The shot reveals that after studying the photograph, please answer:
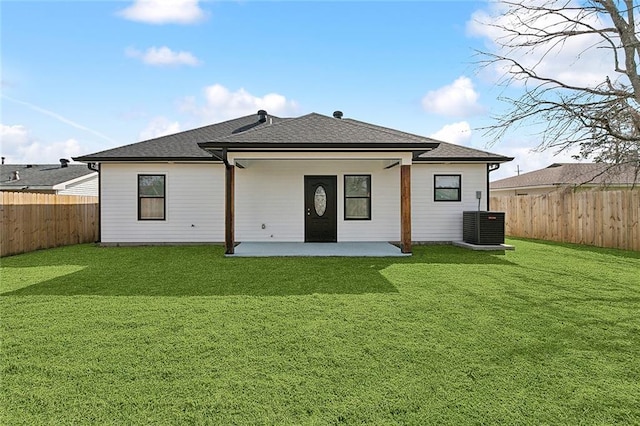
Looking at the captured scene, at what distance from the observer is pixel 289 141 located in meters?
9.16

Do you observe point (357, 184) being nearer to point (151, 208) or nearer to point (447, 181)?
point (447, 181)

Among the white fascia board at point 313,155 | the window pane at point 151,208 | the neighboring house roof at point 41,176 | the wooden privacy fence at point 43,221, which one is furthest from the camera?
the neighboring house roof at point 41,176

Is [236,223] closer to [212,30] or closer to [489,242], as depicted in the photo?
[212,30]

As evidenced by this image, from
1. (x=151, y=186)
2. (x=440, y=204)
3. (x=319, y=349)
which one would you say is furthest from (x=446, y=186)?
(x=319, y=349)

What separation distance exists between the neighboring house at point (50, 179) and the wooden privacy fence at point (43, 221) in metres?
9.20

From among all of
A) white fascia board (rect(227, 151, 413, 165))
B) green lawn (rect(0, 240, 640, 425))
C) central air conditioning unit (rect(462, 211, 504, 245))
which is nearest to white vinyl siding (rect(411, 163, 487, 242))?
central air conditioning unit (rect(462, 211, 504, 245))

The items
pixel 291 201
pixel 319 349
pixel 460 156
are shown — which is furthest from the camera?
pixel 291 201

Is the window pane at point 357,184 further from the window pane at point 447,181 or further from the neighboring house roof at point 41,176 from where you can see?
the neighboring house roof at point 41,176

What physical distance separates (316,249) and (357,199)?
259 centimetres

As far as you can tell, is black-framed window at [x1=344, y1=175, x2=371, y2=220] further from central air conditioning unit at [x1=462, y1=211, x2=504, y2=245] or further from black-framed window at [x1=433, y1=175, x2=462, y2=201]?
central air conditioning unit at [x1=462, y1=211, x2=504, y2=245]

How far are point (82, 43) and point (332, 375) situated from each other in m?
12.4

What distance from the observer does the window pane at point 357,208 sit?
11969 millimetres

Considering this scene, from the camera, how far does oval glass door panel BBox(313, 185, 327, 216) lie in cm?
1194

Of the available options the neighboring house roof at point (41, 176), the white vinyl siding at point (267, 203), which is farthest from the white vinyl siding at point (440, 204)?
the neighboring house roof at point (41, 176)
